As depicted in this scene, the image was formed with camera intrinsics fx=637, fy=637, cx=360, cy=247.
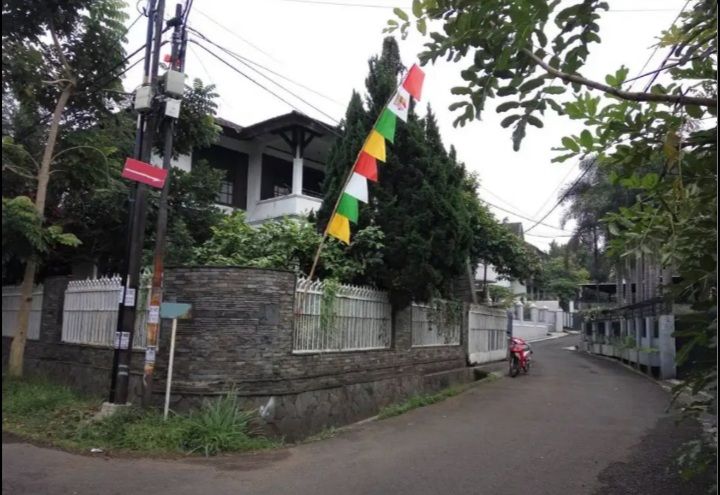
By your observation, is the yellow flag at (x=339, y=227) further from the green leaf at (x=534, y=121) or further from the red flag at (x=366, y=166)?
the green leaf at (x=534, y=121)

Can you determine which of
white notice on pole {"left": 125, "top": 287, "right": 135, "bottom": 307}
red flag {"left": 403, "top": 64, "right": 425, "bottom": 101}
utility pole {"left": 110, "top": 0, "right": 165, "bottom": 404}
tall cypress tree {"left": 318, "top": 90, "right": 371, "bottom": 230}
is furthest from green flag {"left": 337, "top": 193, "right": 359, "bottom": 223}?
white notice on pole {"left": 125, "top": 287, "right": 135, "bottom": 307}

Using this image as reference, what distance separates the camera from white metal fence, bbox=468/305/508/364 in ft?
55.2

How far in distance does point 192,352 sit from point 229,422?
3.73 feet

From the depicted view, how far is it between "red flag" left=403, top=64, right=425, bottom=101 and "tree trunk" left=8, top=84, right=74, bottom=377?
221 inches

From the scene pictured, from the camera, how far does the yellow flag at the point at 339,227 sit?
10.2 m

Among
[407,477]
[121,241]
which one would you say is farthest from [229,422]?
[121,241]

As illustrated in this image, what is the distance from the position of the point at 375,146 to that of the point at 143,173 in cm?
377

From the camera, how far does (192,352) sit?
8586 millimetres

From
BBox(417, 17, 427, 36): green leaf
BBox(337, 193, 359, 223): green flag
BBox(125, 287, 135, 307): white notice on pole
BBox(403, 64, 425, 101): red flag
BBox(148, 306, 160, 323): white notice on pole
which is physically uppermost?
BBox(403, 64, 425, 101): red flag

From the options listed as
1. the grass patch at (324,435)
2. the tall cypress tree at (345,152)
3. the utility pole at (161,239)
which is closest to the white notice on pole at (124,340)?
the utility pole at (161,239)

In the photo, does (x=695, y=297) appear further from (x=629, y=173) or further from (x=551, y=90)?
(x=551, y=90)

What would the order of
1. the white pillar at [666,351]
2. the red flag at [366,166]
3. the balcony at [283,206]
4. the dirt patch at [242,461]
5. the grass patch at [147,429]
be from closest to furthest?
the dirt patch at [242,461] → the grass patch at [147,429] → the red flag at [366,166] → the white pillar at [666,351] → the balcony at [283,206]

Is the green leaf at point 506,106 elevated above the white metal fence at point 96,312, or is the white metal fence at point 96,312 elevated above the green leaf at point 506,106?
the green leaf at point 506,106

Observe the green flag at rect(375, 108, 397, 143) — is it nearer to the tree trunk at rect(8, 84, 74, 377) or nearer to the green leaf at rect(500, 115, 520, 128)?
the tree trunk at rect(8, 84, 74, 377)
